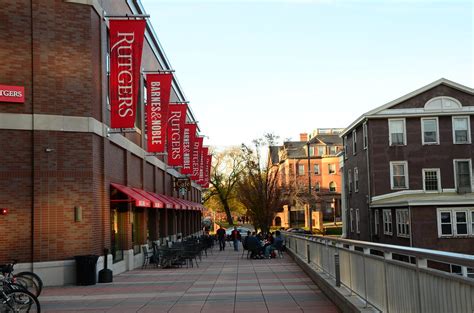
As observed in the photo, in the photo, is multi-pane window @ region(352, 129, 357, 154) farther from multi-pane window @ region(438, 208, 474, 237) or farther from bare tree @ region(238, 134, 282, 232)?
multi-pane window @ region(438, 208, 474, 237)

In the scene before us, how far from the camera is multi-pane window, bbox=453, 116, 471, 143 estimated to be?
1595 inches

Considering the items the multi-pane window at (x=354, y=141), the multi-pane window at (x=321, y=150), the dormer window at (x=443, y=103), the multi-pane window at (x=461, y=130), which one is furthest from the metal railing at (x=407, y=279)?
the multi-pane window at (x=321, y=150)

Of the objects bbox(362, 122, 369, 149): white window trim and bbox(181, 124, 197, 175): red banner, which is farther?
bbox(362, 122, 369, 149): white window trim

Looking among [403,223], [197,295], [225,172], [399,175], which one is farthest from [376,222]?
[225,172]

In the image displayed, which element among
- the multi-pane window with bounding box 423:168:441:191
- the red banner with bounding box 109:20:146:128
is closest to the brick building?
the red banner with bounding box 109:20:146:128

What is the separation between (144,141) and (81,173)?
30.5ft

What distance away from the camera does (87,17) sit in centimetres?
1731

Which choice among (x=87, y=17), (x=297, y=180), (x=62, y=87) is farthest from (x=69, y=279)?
(x=297, y=180)

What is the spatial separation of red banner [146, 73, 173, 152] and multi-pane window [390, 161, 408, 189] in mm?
22427

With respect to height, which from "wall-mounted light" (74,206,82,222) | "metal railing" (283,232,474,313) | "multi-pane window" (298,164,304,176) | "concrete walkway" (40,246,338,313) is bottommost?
"concrete walkway" (40,246,338,313)

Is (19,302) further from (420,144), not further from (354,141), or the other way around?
(354,141)

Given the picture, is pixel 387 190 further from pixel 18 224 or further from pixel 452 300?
pixel 452 300

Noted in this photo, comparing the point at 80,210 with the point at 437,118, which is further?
the point at 437,118

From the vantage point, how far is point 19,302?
30.5ft
